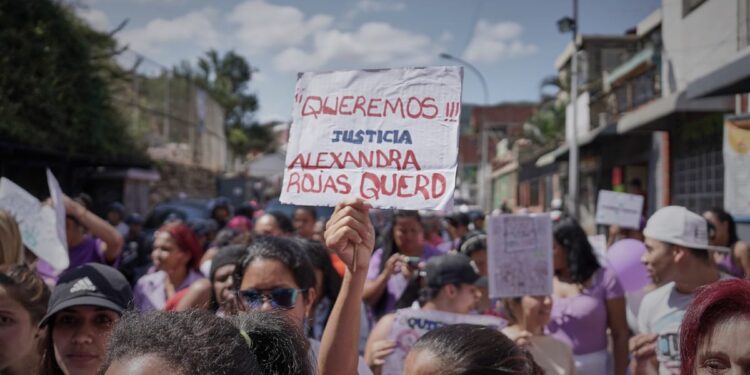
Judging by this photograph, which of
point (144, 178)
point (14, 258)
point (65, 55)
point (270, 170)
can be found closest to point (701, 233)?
point (14, 258)

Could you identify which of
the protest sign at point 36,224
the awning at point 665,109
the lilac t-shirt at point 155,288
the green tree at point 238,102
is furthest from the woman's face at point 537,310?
the green tree at point 238,102

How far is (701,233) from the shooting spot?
11.1 ft

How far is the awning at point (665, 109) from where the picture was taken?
35.1ft

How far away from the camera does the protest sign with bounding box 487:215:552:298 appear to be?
12.4ft

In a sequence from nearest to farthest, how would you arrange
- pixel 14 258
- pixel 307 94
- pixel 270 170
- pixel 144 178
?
pixel 307 94 → pixel 14 258 → pixel 144 178 → pixel 270 170

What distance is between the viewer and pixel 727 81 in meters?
7.24

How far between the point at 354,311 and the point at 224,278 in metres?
1.83

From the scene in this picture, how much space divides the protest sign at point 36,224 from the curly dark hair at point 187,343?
272cm

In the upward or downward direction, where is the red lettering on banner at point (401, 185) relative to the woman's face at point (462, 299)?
upward

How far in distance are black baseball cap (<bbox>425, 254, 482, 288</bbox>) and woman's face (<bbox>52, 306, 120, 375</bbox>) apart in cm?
160

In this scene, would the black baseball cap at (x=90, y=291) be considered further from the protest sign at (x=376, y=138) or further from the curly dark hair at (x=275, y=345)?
the curly dark hair at (x=275, y=345)

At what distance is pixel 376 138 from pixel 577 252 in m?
2.24

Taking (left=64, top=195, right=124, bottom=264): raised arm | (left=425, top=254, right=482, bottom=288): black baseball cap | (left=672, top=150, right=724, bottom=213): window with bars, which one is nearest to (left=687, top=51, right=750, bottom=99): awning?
(left=672, top=150, right=724, bottom=213): window with bars

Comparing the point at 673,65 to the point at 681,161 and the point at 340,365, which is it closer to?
the point at 681,161
